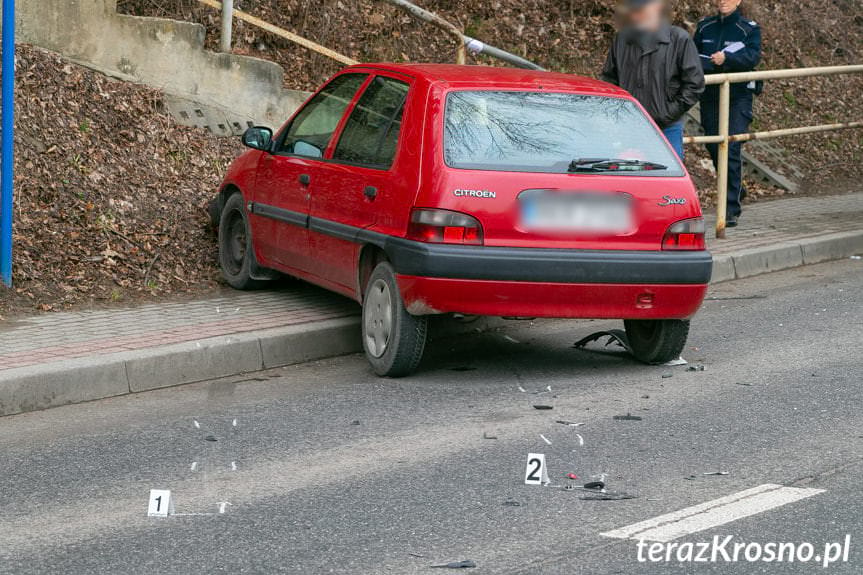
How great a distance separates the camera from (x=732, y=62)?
12.4 metres

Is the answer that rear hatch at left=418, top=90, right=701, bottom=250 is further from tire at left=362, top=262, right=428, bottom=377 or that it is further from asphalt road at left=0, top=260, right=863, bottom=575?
asphalt road at left=0, top=260, right=863, bottom=575

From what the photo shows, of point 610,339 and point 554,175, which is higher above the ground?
point 554,175

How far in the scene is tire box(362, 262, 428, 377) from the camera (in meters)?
7.27

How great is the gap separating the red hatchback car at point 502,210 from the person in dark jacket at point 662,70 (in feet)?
7.83

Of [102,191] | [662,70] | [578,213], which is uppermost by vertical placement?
[662,70]

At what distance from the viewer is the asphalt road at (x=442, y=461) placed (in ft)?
15.3

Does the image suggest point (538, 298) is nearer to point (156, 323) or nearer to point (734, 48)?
point (156, 323)

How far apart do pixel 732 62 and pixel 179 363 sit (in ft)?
23.0

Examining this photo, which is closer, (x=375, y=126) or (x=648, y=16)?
(x=375, y=126)

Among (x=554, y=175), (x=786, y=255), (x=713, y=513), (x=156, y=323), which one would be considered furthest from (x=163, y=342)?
(x=786, y=255)

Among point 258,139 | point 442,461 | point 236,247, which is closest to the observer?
point 442,461

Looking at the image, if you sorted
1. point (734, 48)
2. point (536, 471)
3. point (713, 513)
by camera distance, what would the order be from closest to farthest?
point (713, 513), point (536, 471), point (734, 48)

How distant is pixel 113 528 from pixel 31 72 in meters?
6.96

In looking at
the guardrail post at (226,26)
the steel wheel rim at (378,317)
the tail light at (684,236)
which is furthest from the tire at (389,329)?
the guardrail post at (226,26)
